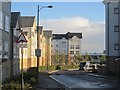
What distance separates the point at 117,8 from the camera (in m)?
52.9

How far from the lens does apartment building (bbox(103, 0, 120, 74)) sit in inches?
2084

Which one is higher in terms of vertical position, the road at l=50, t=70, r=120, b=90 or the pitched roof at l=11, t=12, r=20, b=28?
the pitched roof at l=11, t=12, r=20, b=28

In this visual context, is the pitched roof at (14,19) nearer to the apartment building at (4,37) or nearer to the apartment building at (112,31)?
the apartment building at (4,37)

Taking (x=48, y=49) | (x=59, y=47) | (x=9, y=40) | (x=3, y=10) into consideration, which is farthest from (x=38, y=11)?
(x=59, y=47)

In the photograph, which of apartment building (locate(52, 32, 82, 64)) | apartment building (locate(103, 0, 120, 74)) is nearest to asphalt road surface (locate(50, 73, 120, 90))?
apartment building (locate(103, 0, 120, 74))

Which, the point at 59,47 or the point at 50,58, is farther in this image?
the point at 59,47

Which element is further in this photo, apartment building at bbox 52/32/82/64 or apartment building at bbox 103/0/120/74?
apartment building at bbox 52/32/82/64

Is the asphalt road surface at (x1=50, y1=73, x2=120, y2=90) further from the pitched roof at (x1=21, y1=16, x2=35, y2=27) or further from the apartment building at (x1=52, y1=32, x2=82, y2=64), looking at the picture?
the apartment building at (x1=52, y1=32, x2=82, y2=64)

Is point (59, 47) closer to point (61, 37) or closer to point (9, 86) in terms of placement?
point (61, 37)

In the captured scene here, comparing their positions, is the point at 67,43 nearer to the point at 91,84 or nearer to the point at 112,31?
the point at 112,31

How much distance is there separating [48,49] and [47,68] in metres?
26.3

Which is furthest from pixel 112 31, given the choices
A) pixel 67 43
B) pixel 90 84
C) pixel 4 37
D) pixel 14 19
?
pixel 67 43

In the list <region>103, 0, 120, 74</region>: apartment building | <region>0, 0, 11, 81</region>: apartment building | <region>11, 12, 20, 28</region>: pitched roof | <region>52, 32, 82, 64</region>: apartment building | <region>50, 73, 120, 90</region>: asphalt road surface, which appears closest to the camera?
<region>50, 73, 120, 90</region>: asphalt road surface

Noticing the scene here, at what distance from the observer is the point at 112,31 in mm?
53500
